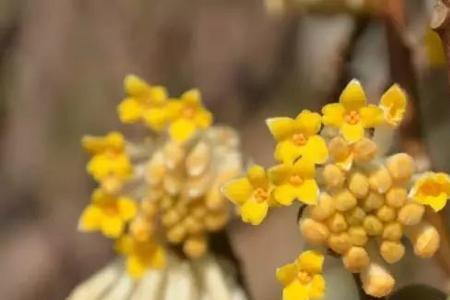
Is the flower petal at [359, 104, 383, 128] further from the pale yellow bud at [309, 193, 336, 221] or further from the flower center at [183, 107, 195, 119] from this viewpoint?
the flower center at [183, 107, 195, 119]

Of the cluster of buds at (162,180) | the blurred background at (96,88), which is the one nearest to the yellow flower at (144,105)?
the cluster of buds at (162,180)

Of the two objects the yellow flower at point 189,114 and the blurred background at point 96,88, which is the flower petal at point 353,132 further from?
the blurred background at point 96,88

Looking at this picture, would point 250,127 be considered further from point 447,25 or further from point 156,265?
point 447,25

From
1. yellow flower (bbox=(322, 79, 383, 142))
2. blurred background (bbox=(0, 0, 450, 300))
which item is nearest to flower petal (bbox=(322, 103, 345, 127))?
yellow flower (bbox=(322, 79, 383, 142))

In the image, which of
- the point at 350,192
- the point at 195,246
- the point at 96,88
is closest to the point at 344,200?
the point at 350,192

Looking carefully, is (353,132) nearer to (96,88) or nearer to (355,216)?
(355,216)
